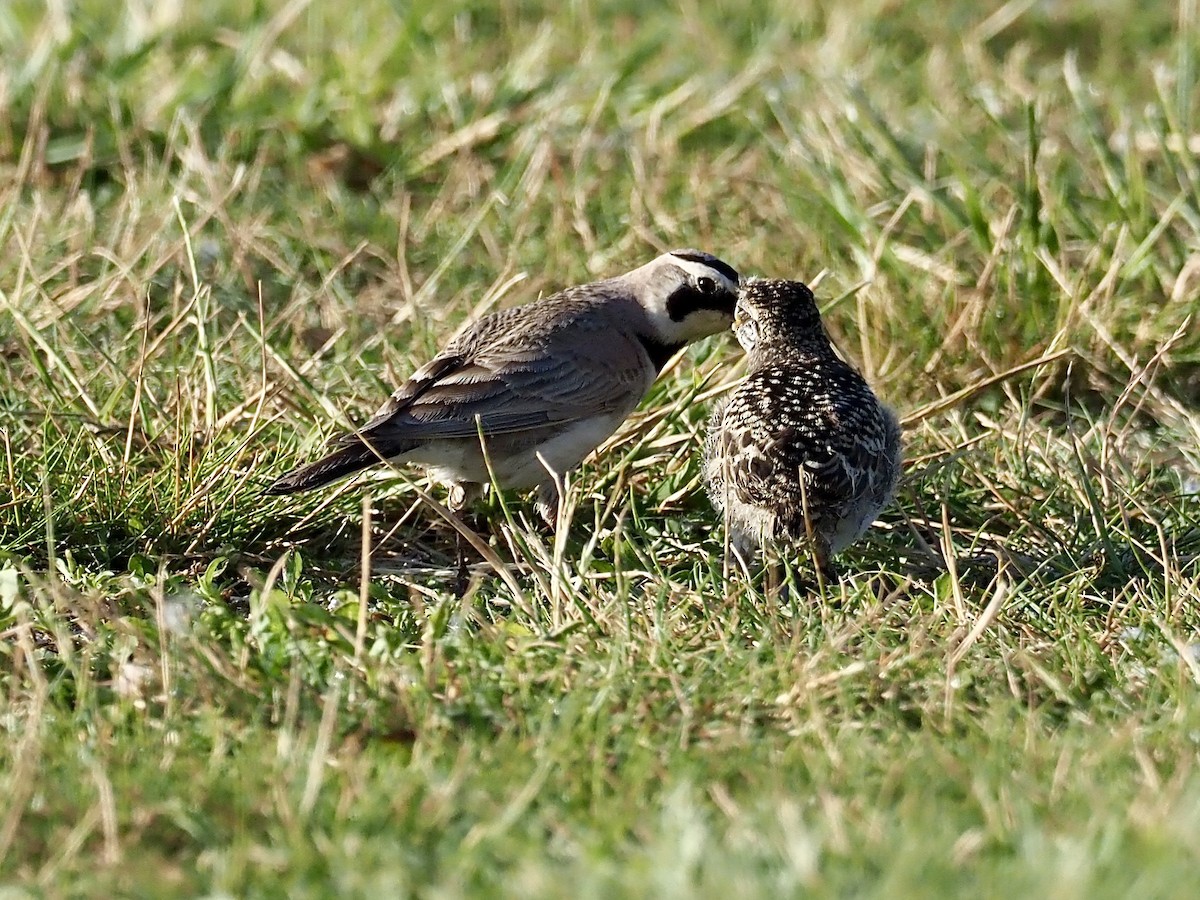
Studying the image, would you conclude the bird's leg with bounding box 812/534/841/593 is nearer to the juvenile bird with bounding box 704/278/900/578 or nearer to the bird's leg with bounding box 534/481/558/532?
the juvenile bird with bounding box 704/278/900/578

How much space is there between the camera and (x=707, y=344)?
686 cm

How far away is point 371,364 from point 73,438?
4.30 feet

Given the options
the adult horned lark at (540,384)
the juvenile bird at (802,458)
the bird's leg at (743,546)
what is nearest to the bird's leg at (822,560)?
the juvenile bird at (802,458)

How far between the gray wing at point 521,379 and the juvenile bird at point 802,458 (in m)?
0.50

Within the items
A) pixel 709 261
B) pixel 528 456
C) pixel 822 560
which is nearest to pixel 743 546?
pixel 822 560

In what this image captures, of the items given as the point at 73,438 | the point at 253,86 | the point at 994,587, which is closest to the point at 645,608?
the point at 994,587

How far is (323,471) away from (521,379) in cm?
88

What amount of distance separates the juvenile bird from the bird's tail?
100cm

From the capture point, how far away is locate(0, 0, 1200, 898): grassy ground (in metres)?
3.47

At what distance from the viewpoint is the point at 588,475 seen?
236 inches

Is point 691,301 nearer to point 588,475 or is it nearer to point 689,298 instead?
point 689,298

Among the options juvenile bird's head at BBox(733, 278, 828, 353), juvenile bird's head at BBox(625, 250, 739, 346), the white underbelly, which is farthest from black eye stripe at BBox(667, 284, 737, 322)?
the white underbelly

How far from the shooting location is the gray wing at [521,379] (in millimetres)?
5555

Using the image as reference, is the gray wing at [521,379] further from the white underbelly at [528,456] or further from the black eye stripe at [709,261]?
the black eye stripe at [709,261]
